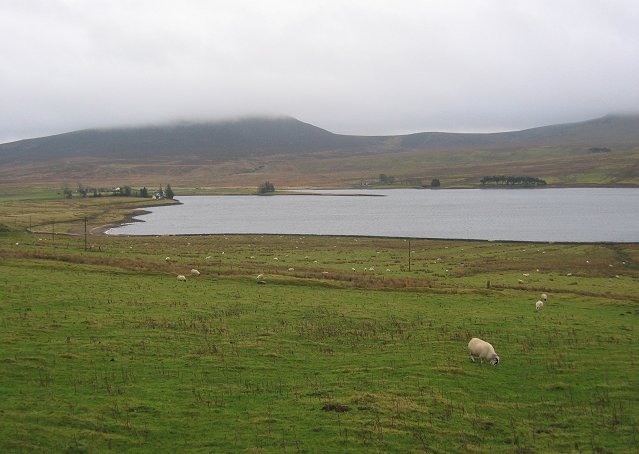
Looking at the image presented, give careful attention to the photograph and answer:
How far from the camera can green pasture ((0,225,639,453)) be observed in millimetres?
14258

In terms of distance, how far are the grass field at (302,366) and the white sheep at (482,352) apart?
1.02ft

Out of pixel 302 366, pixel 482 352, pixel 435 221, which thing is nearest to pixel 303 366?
pixel 302 366

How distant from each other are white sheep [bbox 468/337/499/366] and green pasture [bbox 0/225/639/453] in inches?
12.3

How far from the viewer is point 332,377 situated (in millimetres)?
18672

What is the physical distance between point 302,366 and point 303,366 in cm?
4

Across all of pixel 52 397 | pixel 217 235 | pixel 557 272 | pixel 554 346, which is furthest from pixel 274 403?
pixel 217 235

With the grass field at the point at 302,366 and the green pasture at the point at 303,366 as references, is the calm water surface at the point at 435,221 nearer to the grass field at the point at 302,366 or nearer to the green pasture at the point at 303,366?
the green pasture at the point at 303,366

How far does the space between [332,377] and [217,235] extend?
8610 cm

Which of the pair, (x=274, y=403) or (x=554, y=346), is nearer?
(x=274, y=403)

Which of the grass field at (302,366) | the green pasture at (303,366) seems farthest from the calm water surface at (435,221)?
the grass field at (302,366)

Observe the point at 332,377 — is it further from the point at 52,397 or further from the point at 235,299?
the point at 235,299

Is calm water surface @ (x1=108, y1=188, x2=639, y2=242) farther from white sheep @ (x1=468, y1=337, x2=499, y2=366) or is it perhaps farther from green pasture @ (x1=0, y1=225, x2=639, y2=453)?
white sheep @ (x1=468, y1=337, x2=499, y2=366)

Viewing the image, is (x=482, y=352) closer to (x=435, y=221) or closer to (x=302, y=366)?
(x=302, y=366)

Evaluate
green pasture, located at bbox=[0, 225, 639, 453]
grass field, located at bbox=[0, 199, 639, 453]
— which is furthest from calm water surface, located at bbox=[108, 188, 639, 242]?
grass field, located at bbox=[0, 199, 639, 453]
